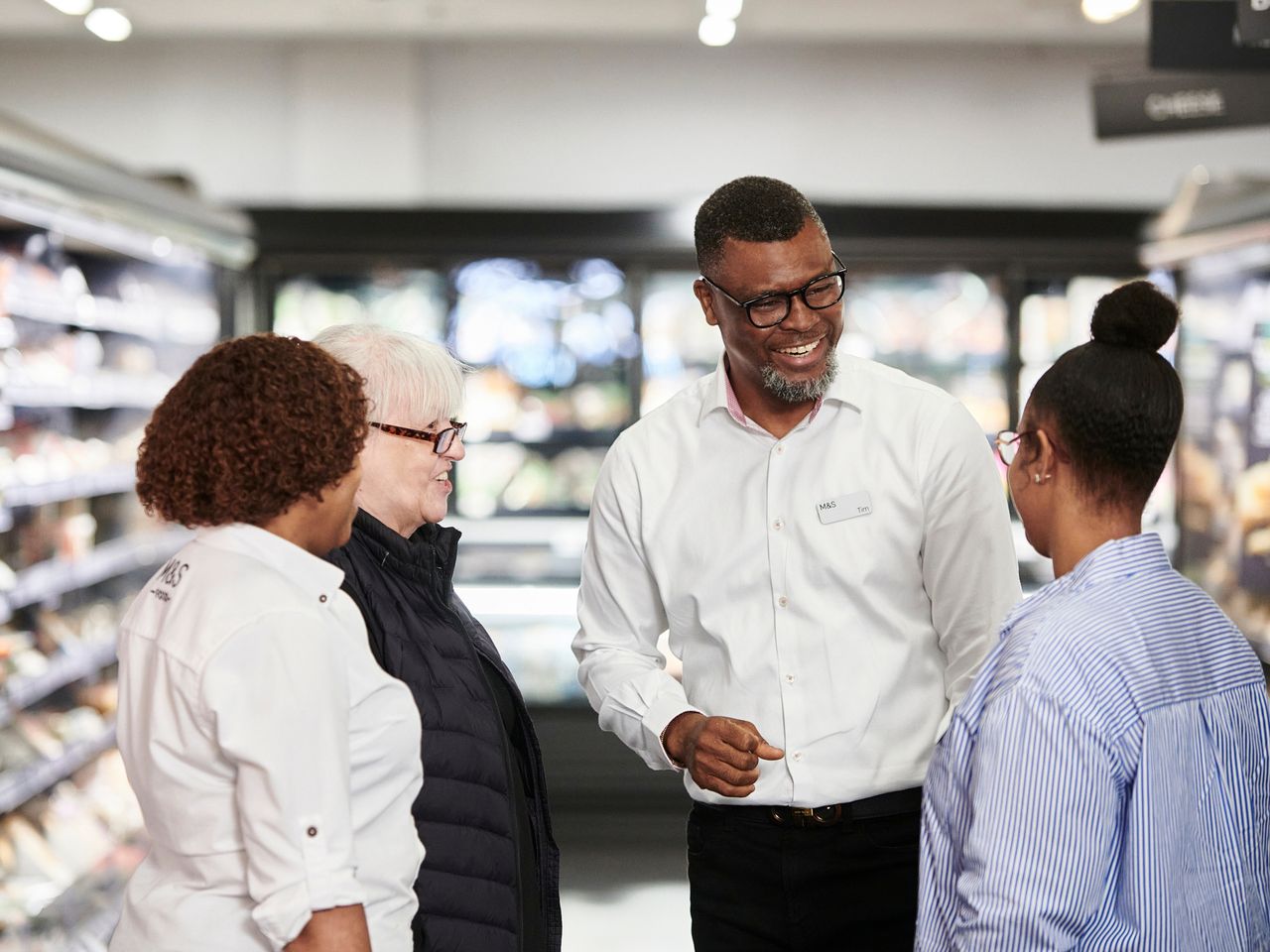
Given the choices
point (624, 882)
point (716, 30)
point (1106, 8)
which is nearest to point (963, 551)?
point (624, 882)

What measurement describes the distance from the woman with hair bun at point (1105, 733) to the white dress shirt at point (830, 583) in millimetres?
490

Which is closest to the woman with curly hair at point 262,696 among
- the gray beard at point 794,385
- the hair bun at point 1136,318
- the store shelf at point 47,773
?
the gray beard at point 794,385

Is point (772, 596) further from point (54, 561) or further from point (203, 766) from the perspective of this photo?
point (54, 561)

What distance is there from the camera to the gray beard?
2031mm

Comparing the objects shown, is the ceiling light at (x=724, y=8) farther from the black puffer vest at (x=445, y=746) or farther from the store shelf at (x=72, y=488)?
the black puffer vest at (x=445, y=746)

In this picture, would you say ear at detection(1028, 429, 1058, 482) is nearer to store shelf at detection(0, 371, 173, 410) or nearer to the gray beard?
the gray beard

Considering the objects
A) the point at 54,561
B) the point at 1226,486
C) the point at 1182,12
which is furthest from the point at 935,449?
the point at 1226,486

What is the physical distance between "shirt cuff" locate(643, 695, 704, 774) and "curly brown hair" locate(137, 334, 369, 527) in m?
0.79

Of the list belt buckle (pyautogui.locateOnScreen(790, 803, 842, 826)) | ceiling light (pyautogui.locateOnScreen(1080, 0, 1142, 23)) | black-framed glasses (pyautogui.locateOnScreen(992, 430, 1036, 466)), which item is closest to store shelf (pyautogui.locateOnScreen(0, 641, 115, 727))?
belt buckle (pyautogui.locateOnScreen(790, 803, 842, 826))

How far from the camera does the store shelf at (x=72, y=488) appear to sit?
11.6ft

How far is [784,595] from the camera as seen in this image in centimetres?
203

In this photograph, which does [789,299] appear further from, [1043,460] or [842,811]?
[842,811]

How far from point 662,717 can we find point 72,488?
2.67m

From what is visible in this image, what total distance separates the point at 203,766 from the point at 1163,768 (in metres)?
1.03
